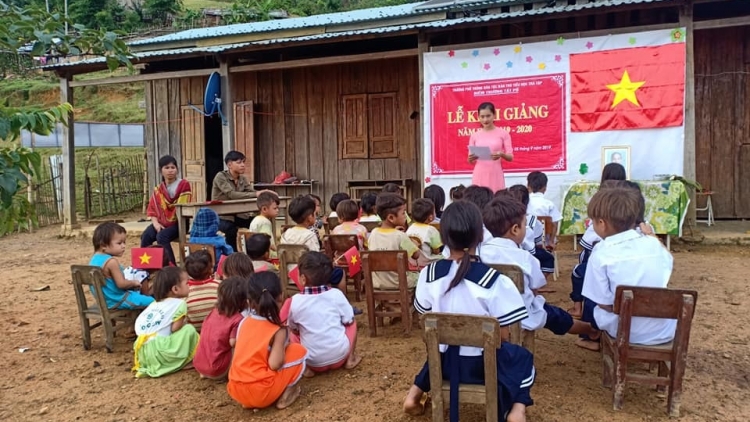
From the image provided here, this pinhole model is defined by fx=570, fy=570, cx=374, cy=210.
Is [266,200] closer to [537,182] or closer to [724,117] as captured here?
[537,182]

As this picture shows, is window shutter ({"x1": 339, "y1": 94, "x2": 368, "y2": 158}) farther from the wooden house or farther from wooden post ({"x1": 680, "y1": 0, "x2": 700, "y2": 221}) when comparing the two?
wooden post ({"x1": 680, "y1": 0, "x2": 700, "y2": 221})

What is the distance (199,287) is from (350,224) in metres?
1.48

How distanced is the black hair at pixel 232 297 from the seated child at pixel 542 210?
7.98 feet

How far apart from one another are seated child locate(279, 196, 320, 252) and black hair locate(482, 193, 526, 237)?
1853mm

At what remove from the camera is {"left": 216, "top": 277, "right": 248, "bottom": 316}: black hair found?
342 cm

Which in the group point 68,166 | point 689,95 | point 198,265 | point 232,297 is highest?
point 689,95

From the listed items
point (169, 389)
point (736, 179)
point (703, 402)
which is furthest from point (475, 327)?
point (736, 179)

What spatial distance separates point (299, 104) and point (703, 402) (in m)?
9.07

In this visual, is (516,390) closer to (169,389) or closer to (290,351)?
(290,351)

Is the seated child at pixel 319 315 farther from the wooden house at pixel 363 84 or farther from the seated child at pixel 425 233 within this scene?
the wooden house at pixel 363 84

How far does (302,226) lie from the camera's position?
475cm

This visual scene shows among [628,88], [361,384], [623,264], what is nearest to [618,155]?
[628,88]

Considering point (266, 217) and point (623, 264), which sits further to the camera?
point (266, 217)

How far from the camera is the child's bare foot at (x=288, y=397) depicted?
3.15m
